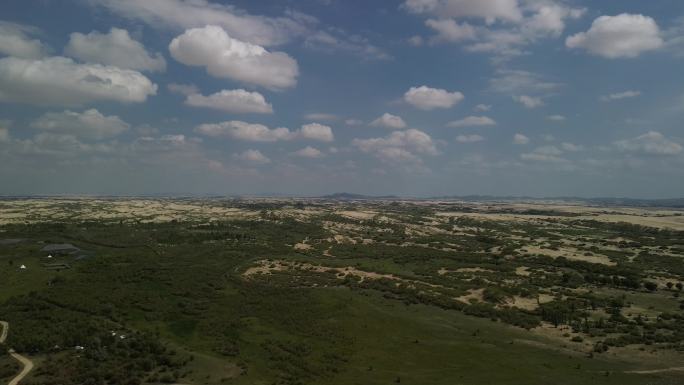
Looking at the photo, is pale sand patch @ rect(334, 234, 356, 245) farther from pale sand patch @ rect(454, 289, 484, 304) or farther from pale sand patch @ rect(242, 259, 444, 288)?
pale sand patch @ rect(454, 289, 484, 304)

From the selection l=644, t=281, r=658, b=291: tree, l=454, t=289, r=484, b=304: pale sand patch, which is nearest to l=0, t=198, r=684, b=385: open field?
l=644, t=281, r=658, b=291: tree

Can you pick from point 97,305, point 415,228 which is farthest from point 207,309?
point 415,228

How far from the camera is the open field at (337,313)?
52469mm

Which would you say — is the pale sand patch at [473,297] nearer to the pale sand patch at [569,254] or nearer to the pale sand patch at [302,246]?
the pale sand patch at [569,254]

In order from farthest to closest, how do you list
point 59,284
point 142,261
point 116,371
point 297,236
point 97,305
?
point 297,236, point 142,261, point 59,284, point 97,305, point 116,371

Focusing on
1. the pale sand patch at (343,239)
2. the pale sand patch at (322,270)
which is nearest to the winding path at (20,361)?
the pale sand patch at (322,270)

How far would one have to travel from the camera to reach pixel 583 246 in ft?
460

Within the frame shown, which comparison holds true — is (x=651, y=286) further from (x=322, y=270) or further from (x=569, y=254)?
(x=322, y=270)

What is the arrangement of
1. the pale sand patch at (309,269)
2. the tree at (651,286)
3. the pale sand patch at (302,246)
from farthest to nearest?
the pale sand patch at (302,246) < the pale sand patch at (309,269) < the tree at (651,286)

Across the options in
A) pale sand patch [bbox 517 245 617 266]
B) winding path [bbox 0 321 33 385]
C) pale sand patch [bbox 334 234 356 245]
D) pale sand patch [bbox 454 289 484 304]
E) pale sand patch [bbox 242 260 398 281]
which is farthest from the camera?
pale sand patch [bbox 334 234 356 245]

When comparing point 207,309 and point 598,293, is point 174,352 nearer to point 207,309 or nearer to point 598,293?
point 207,309

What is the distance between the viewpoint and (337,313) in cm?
7400

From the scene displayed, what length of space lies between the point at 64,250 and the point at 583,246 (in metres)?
149

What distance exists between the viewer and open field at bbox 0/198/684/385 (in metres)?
52.5
